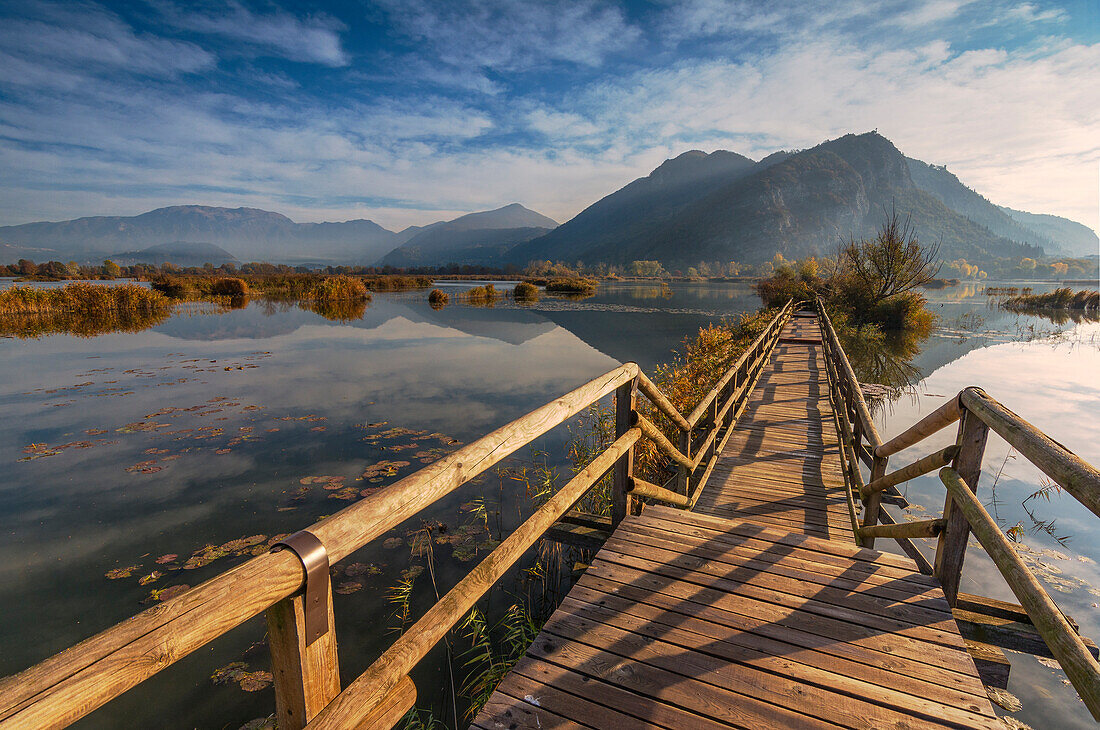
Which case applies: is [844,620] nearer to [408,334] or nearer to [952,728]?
[952,728]

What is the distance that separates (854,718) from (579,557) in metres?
4.12

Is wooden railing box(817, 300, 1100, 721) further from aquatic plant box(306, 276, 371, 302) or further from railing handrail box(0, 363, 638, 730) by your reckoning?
aquatic plant box(306, 276, 371, 302)

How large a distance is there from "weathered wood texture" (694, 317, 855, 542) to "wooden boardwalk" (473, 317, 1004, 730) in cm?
150

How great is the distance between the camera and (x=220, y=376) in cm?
1362

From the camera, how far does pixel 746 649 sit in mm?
2336

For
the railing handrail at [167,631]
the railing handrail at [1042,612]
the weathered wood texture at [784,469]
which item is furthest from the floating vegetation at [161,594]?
the railing handrail at [1042,612]

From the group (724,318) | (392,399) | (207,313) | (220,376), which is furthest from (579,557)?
(207,313)

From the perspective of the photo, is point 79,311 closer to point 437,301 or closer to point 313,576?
point 437,301

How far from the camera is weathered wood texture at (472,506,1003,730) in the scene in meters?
1.97

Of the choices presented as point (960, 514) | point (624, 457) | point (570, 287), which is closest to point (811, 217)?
point (570, 287)

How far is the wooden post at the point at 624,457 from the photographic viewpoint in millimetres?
3396

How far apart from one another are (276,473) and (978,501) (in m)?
8.63

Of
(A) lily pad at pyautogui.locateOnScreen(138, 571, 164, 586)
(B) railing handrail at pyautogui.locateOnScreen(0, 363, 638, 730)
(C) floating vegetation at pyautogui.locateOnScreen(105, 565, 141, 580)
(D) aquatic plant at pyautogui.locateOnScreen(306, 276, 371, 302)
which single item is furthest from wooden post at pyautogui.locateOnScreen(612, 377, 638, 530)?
(D) aquatic plant at pyautogui.locateOnScreen(306, 276, 371, 302)

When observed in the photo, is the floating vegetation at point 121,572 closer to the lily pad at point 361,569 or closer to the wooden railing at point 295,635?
the lily pad at point 361,569
